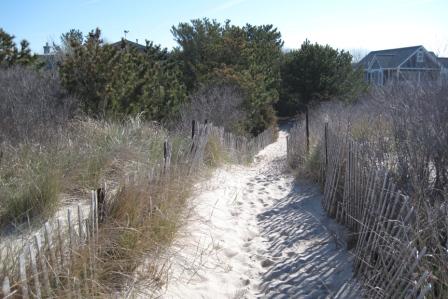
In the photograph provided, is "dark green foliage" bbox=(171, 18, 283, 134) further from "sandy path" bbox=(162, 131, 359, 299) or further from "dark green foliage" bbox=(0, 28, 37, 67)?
"sandy path" bbox=(162, 131, 359, 299)

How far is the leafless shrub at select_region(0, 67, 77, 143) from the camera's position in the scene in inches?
271

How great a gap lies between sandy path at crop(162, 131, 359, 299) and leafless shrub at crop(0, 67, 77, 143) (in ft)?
9.27

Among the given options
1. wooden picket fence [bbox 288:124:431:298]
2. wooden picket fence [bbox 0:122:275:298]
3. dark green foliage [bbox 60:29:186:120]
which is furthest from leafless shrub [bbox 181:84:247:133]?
wooden picket fence [bbox 0:122:275:298]

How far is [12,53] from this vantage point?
13.9 meters

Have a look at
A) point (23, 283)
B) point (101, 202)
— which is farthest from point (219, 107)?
point (23, 283)

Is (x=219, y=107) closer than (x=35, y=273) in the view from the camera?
No

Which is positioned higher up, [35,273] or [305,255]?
[35,273]

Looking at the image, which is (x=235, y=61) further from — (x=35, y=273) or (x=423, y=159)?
(x=35, y=273)

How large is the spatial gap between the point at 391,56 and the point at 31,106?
36.4 meters

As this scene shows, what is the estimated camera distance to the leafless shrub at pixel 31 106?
6.87m

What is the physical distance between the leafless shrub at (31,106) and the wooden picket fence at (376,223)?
426cm

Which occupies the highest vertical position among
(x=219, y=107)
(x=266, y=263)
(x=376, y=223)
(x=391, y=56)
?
(x=391, y=56)

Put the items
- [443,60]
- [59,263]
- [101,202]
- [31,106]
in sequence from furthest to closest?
[443,60]
[31,106]
[101,202]
[59,263]

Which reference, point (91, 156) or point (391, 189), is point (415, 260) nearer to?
point (391, 189)
